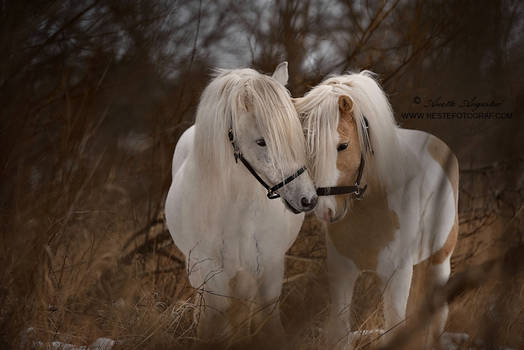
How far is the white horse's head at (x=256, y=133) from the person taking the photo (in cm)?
168

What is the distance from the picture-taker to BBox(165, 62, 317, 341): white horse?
66.8 inches

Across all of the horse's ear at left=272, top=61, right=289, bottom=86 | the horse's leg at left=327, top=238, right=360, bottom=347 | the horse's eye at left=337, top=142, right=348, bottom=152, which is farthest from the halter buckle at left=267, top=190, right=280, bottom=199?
the horse's ear at left=272, top=61, right=289, bottom=86

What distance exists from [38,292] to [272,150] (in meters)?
0.87

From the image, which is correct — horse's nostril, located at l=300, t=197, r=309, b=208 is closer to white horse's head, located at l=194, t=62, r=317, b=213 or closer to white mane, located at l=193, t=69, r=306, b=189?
white horse's head, located at l=194, t=62, r=317, b=213

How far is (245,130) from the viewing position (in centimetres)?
174

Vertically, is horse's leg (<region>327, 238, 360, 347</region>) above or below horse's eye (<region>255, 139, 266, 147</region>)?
below

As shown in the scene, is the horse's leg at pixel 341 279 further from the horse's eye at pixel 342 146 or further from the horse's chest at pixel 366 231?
the horse's eye at pixel 342 146

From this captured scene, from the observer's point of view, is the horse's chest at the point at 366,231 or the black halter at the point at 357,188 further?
the horse's chest at the point at 366,231

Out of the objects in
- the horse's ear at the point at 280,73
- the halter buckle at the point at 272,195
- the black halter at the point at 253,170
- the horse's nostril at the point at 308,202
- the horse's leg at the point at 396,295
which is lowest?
the horse's leg at the point at 396,295

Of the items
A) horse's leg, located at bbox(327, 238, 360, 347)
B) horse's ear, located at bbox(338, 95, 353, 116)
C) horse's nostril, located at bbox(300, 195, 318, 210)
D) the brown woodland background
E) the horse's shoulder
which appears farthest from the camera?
the horse's shoulder

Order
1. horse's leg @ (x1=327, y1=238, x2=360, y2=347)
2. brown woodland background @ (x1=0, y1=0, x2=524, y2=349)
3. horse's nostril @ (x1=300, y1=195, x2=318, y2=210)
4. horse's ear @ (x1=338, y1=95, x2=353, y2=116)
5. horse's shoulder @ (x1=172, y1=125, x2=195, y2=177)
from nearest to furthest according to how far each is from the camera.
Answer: brown woodland background @ (x1=0, y1=0, x2=524, y2=349), horse's nostril @ (x1=300, y1=195, x2=318, y2=210), horse's ear @ (x1=338, y1=95, x2=353, y2=116), horse's leg @ (x1=327, y1=238, x2=360, y2=347), horse's shoulder @ (x1=172, y1=125, x2=195, y2=177)

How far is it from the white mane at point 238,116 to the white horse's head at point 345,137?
2.9 inches

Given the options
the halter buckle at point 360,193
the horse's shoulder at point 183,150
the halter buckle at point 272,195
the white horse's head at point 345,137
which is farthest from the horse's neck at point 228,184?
the horse's shoulder at point 183,150

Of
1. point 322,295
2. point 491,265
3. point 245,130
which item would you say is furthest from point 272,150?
point 491,265
